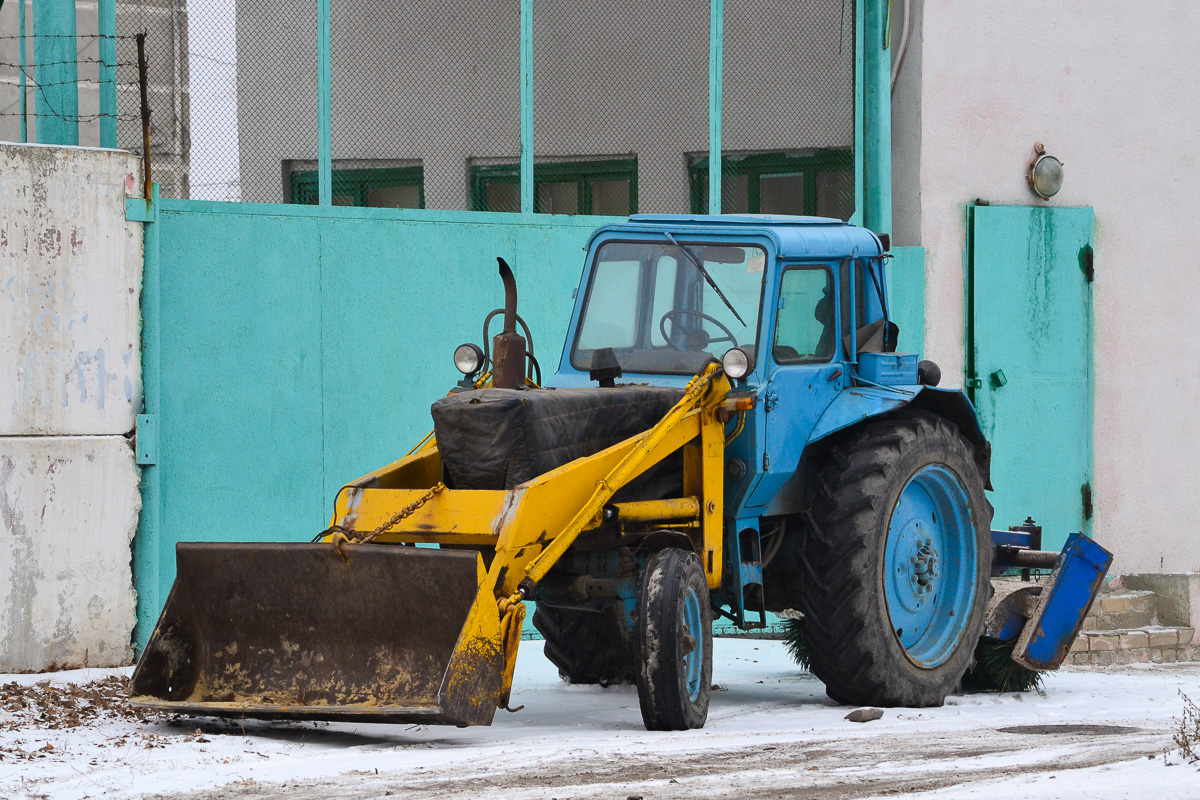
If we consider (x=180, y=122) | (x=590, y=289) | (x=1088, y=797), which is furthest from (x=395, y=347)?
(x=1088, y=797)

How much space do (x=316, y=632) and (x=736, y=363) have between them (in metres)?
2.31

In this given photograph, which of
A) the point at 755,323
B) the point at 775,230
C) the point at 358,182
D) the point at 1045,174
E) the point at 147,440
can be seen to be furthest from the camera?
the point at 1045,174

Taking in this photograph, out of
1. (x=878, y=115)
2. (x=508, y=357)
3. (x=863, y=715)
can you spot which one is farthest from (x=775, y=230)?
(x=878, y=115)

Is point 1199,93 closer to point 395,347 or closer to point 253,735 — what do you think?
point 395,347

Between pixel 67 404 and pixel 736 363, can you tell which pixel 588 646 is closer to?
pixel 736 363

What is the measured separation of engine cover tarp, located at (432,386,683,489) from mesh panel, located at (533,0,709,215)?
501 centimetres

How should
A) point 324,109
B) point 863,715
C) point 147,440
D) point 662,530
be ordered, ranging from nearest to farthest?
point 662,530 < point 863,715 < point 147,440 < point 324,109

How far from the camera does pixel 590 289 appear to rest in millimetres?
8781

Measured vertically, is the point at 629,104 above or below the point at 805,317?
above

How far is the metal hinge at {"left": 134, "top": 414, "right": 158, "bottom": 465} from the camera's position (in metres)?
10.0

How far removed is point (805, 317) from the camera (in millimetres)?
8609

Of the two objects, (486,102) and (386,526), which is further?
(486,102)

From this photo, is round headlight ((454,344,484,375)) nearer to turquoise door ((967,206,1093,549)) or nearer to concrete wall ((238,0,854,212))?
concrete wall ((238,0,854,212))

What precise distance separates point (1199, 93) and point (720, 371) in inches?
332
